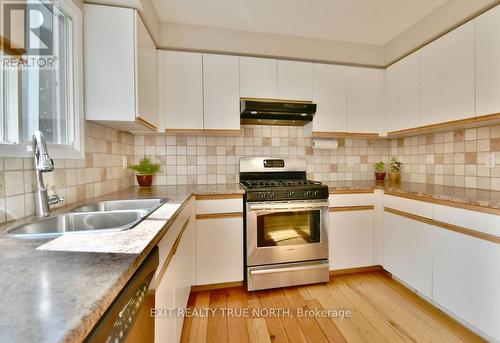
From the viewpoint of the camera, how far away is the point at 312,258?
202 cm

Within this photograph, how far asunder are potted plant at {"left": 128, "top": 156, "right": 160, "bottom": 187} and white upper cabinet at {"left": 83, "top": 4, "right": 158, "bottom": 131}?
2.10 ft

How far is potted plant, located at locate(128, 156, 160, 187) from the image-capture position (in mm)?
2082

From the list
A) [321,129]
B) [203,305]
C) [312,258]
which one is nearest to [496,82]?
[321,129]

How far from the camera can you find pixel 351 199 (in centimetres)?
214

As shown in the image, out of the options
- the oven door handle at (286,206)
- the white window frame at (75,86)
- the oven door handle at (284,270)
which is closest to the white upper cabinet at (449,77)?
the oven door handle at (286,206)

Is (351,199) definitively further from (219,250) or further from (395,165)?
(219,250)

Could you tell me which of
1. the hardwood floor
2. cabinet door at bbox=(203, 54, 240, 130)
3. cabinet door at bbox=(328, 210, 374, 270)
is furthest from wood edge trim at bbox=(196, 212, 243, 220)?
cabinet door at bbox=(328, 210, 374, 270)

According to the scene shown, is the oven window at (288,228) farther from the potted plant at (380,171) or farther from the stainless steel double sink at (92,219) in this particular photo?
the potted plant at (380,171)

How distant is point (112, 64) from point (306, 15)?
5.07 ft

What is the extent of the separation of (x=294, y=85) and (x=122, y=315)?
85.0 inches

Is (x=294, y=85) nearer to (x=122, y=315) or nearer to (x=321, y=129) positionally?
(x=321, y=129)

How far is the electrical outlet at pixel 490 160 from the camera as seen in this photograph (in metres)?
1.73

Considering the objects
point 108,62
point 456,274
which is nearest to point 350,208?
point 456,274

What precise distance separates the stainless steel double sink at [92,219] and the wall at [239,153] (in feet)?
2.88
